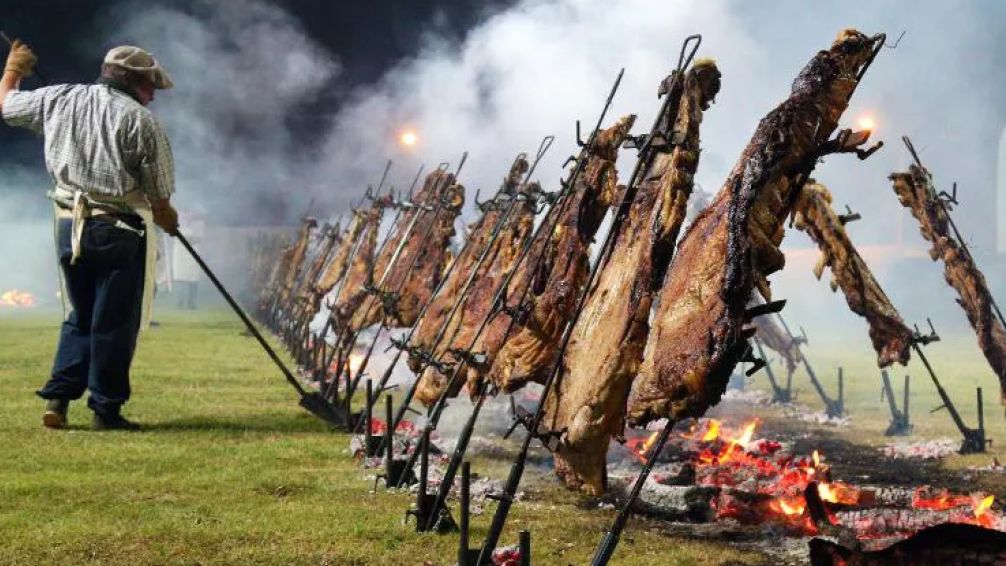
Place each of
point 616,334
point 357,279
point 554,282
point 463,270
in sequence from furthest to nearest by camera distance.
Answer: point 357,279, point 463,270, point 554,282, point 616,334

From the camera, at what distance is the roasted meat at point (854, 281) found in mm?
8227

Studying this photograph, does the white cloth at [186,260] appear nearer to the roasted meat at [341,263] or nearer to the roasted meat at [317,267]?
the roasted meat at [317,267]

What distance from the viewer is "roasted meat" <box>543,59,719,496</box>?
183 inches

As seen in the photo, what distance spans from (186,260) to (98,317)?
31.8 meters

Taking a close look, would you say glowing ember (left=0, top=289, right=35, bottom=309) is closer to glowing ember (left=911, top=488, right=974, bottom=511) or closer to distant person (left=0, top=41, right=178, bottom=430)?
distant person (left=0, top=41, right=178, bottom=430)

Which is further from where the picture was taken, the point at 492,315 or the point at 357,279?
the point at 357,279

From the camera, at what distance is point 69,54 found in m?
23.8

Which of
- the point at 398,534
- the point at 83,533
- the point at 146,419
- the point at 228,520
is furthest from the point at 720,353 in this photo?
the point at 146,419

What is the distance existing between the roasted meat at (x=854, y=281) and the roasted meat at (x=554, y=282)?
2.34m

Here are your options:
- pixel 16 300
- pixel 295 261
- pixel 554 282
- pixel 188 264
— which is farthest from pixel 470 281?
pixel 188 264

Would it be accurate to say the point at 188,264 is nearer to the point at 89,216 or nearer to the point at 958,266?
the point at 89,216

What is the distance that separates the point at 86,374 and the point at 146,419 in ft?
2.79

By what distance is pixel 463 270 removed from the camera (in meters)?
8.86

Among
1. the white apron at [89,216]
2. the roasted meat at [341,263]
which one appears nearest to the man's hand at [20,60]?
the white apron at [89,216]
